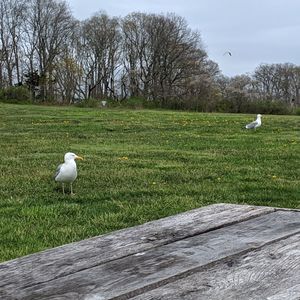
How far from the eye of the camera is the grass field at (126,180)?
4.63m

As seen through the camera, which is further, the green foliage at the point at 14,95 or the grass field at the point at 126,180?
the green foliage at the point at 14,95

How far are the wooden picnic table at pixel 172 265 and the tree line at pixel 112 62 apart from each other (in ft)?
130

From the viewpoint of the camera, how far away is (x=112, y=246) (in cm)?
189

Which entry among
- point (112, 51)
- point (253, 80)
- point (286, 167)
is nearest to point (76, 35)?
point (112, 51)

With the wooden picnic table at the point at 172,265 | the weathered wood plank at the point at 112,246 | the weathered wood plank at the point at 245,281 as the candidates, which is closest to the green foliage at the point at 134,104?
the weathered wood plank at the point at 112,246

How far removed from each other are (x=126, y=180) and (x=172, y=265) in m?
5.13

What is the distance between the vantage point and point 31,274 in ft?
5.28

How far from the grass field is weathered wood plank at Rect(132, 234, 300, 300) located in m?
2.33

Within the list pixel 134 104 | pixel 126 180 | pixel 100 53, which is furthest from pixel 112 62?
pixel 126 180

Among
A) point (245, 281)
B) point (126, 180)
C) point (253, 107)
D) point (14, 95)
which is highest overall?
point (14, 95)

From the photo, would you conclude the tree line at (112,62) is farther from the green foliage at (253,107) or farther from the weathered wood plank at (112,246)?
the weathered wood plank at (112,246)

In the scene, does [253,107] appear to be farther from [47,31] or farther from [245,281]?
[245,281]

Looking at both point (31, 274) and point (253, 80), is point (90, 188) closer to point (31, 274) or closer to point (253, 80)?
point (31, 274)

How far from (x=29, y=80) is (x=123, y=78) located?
8.97m
